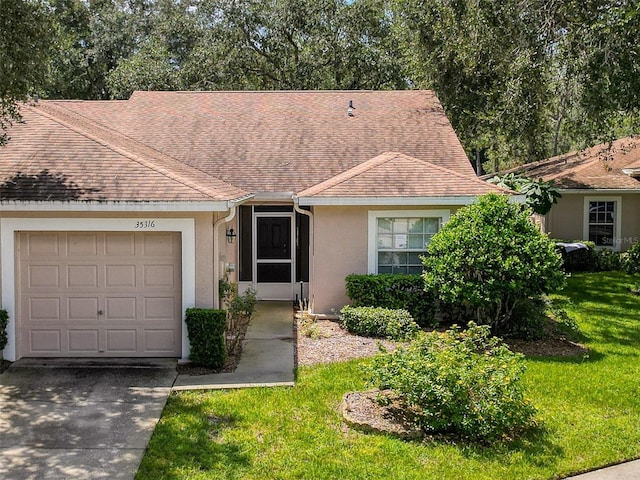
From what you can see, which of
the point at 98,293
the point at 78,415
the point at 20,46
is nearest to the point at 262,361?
the point at 98,293

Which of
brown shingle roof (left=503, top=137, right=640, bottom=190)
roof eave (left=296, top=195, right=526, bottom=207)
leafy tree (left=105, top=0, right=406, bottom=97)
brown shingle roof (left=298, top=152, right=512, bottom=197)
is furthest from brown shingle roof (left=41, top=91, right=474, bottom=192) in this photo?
leafy tree (left=105, top=0, right=406, bottom=97)

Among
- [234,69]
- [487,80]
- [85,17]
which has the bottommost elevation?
[487,80]

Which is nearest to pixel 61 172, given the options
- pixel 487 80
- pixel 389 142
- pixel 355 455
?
pixel 355 455

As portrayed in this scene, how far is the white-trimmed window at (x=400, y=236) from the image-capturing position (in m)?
12.7

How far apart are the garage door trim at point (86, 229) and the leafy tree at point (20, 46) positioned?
1.42 metres

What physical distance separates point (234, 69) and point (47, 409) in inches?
977

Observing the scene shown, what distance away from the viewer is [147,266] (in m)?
10.2

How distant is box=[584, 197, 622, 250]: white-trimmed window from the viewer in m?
21.5

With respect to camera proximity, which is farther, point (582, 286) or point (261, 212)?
point (582, 286)

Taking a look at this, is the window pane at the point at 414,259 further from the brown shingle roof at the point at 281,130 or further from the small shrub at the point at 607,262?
the small shrub at the point at 607,262

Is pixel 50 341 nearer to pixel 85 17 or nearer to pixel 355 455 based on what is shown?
pixel 355 455

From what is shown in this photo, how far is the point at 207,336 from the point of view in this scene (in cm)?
973

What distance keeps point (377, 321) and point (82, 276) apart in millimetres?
5438

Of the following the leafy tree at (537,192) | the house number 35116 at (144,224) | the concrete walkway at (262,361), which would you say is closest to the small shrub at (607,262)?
the leafy tree at (537,192)
